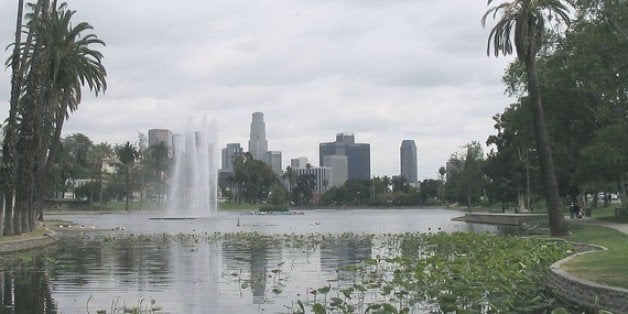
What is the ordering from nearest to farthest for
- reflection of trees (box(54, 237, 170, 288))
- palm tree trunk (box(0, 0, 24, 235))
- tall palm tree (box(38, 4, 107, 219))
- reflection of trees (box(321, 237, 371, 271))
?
reflection of trees (box(54, 237, 170, 288)) < reflection of trees (box(321, 237, 371, 271)) < palm tree trunk (box(0, 0, 24, 235)) < tall palm tree (box(38, 4, 107, 219))

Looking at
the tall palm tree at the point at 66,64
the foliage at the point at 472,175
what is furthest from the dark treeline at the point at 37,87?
the foliage at the point at 472,175

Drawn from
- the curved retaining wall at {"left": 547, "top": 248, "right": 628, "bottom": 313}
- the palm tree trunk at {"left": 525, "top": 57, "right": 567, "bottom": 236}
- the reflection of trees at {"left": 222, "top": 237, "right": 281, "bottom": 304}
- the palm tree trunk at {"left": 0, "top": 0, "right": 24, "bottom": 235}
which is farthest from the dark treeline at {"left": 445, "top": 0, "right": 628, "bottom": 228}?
the palm tree trunk at {"left": 0, "top": 0, "right": 24, "bottom": 235}

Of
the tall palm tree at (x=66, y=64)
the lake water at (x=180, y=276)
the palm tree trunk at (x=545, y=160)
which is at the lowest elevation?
the lake water at (x=180, y=276)

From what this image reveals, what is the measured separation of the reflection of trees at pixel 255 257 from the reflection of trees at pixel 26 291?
5239 millimetres

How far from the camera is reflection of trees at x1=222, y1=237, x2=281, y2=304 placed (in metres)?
21.3

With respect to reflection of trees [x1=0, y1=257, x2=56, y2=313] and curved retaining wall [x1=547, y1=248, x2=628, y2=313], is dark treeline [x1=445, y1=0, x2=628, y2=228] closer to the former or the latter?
curved retaining wall [x1=547, y1=248, x2=628, y2=313]

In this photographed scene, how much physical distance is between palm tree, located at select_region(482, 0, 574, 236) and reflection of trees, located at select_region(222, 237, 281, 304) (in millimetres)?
14869

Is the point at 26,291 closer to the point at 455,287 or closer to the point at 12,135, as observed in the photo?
the point at 455,287

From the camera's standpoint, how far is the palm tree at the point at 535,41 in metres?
37.6

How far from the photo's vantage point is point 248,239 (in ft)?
152

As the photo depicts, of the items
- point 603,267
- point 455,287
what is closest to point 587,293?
point 455,287

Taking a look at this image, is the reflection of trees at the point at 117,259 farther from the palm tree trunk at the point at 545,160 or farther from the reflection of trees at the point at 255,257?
the palm tree trunk at the point at 545,160

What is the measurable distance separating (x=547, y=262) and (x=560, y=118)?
30.4 meters

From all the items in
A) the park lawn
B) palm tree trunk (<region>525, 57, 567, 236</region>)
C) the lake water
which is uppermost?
palm tree trunk (<region>525, 57, 567, 236</region>)
